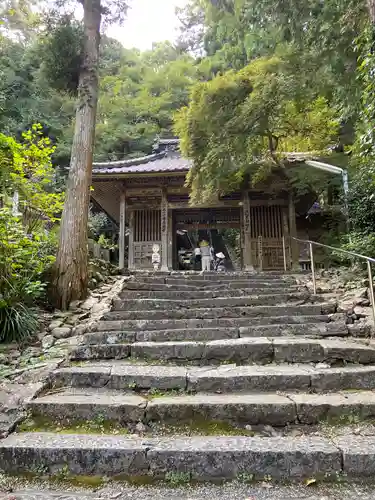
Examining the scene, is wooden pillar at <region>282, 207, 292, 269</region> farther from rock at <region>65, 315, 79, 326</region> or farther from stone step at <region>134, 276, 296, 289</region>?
rock at <region>65, 315, 79, 326</region>

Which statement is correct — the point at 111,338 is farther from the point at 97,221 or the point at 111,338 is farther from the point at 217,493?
the point at 97,221

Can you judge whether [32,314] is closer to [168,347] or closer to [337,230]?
[168,347]

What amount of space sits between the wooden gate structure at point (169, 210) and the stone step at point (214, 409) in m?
7.96

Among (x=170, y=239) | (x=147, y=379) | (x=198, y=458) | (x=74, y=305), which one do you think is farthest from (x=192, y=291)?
(x=170, y=239)

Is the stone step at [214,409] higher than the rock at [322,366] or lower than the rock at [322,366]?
lower

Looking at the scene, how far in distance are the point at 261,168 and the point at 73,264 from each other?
603 cm

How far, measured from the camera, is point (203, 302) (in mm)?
5074

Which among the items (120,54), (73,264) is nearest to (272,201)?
(73,264)

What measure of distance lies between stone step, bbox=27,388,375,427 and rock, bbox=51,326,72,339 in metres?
1.50

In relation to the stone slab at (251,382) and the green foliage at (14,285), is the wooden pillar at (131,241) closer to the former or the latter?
the green foliage at (14,285)

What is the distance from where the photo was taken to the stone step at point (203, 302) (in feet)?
16.4

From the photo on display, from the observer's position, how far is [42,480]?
2002 millimetres

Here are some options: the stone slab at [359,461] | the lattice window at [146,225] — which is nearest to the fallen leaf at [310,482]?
the stone slab at [359,461]

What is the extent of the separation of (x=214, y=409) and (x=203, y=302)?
264cm
